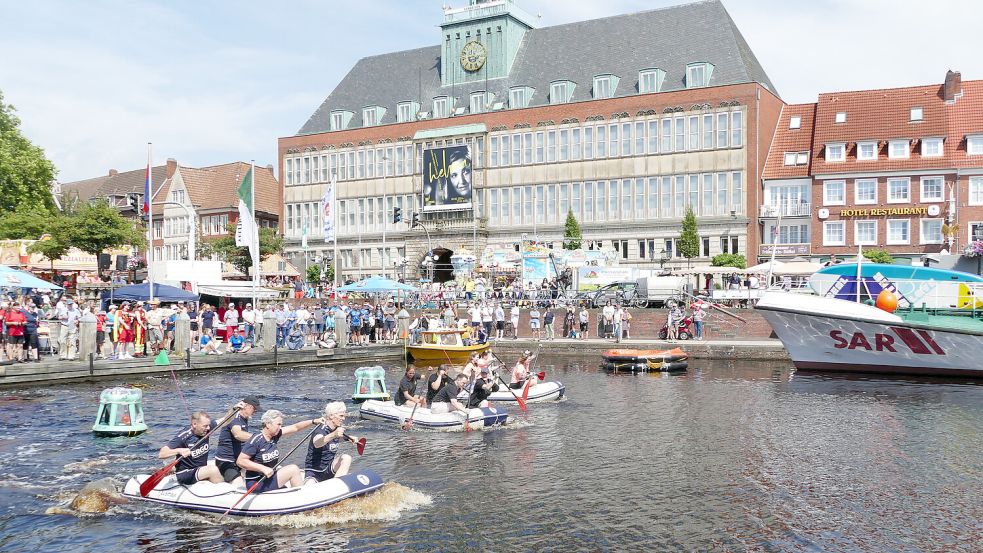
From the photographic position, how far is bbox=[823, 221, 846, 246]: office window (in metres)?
58.3

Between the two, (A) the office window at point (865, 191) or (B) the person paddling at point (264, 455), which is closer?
(B) the person paddling at point (264, 455)

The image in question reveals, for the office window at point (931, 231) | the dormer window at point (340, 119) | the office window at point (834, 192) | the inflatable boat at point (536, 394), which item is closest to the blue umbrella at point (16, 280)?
the inflatable boat at point (536, 394)

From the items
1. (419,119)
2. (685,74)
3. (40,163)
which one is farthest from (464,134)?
(40,163)

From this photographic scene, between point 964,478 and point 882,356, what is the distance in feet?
61.7

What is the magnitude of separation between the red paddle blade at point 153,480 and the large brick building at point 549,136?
5106cm

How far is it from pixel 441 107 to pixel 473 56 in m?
4.87

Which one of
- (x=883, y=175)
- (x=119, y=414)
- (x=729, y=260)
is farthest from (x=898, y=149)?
(x=119, y=414)

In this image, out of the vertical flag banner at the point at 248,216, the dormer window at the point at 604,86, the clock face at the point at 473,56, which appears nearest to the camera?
the vertical flag banner at the point at 248,216

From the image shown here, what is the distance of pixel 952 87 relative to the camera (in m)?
58.0

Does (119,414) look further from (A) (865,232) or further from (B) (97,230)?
(A) (865,232)

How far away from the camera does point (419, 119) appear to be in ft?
245

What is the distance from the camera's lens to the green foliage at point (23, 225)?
186 ft

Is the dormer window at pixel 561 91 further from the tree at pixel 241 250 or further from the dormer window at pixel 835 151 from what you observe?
the tree at pixel 241 250

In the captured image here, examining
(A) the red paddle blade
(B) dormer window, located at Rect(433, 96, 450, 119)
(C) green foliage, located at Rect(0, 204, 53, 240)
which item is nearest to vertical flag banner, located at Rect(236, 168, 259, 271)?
(C) green foliage, located at Rect(0, 204, 53, 240)
